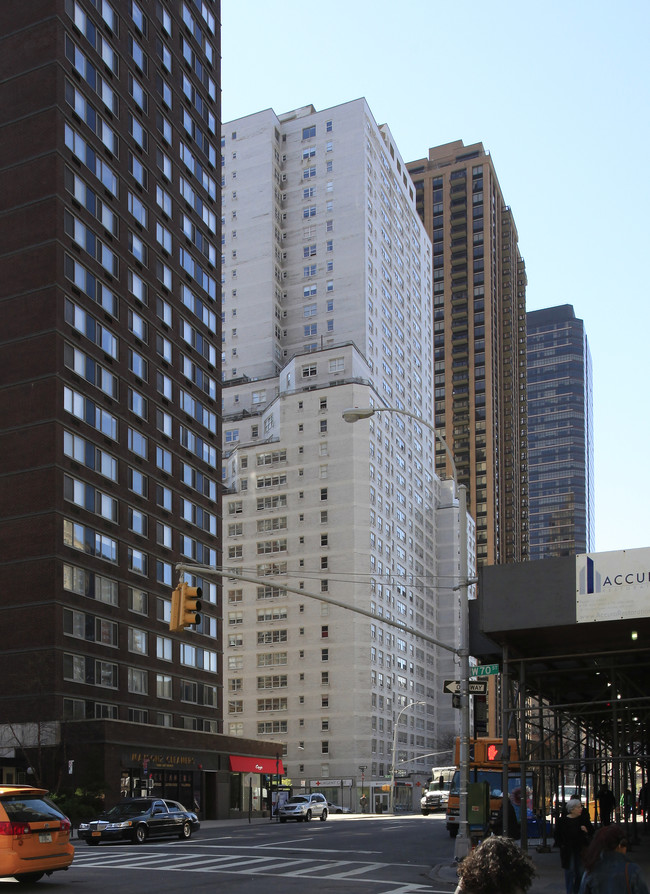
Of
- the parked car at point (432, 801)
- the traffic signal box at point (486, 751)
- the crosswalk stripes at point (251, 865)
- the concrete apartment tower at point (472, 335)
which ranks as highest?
the concrete apartment tower at point (472, 335)

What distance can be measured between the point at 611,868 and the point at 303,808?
2156 inches

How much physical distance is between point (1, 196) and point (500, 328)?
486 ft

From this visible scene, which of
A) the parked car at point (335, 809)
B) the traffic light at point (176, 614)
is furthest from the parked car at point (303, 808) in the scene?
the traffic light at point (176, 614)

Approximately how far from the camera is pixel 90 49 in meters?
64.9

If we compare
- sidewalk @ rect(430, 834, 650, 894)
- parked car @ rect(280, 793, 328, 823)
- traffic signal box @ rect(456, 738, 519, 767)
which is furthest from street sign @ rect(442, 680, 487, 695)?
parked car @ rect(280, 793, 328, 823)

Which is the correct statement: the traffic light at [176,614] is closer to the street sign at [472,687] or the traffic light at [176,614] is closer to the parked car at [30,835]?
the parked car at [30,835]

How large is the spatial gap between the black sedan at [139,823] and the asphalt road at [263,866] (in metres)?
0.45

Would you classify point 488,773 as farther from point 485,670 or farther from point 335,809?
point 335,809

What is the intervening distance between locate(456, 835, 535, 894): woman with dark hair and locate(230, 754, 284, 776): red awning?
68302mm

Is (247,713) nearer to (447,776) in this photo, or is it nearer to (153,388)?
(447,776)

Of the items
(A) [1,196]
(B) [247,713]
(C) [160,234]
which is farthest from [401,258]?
(A) [1,196]

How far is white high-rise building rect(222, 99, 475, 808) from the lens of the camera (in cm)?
11069

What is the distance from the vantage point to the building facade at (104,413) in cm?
5534

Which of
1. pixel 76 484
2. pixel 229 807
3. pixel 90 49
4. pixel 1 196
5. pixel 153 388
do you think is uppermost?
pixel 90 49
